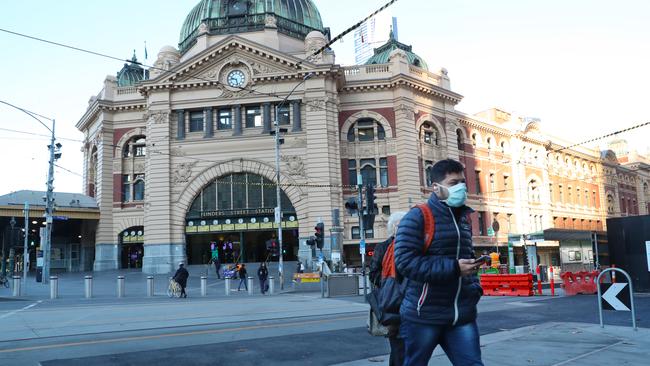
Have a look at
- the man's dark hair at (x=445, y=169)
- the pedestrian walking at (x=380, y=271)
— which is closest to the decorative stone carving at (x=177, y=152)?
the pedestrian walking at (x=380, y=271)

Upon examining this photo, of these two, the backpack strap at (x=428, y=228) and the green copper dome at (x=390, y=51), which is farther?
the green copper dome at (x=390, y=51)

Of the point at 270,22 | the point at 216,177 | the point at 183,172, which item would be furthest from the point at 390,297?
the point at 270,22

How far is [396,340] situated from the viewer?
19.2ft

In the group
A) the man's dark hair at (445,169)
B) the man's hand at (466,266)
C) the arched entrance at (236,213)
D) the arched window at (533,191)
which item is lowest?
the man's hand at (466,266)

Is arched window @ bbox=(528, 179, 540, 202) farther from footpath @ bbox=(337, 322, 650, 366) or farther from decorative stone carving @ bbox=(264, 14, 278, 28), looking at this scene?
footpath @ bbox=(337, 322, 650, 366)

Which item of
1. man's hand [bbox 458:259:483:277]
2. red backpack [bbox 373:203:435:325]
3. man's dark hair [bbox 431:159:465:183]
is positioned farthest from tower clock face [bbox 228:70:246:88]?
man's hand [bbox 458:259:483:277]

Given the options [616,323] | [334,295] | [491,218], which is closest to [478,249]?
[491,218]

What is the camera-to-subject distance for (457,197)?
4.23 metres

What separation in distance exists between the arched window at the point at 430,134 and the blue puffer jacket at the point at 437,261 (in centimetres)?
4520

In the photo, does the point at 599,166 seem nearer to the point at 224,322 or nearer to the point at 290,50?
the point at 290,50

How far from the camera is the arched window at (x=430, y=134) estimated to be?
161 ft

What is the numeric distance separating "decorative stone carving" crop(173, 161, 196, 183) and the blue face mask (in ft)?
137

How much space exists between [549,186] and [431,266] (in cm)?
6406

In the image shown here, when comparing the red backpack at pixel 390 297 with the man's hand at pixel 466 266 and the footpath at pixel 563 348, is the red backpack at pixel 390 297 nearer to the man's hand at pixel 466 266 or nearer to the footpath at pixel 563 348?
the man's hand at pixel 466 266
